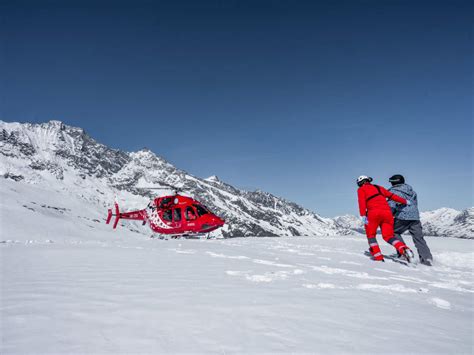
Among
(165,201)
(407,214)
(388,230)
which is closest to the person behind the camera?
(388,230)

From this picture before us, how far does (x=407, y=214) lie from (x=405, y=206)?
29cm

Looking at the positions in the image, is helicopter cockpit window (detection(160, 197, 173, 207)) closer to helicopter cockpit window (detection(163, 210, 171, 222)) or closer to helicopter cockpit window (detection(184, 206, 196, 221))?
helicopter cockpit window (detection(163, 210, 171, 222))

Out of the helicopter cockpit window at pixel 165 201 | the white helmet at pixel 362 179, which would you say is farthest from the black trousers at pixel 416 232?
the helicopter cockpit window at pixel 165 201

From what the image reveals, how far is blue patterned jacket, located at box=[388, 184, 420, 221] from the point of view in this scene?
Answer: 904 centimetres

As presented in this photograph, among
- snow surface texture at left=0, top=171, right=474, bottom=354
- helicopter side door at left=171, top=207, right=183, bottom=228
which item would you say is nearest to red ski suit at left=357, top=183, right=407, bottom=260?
snow surface texture at left=0, top=171, right=474, bottom=354

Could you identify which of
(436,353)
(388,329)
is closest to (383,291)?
(388,329)

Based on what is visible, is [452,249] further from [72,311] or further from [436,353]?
[72,311]

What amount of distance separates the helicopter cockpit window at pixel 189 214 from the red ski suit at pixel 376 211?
11.5 metres

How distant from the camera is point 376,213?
341 inches

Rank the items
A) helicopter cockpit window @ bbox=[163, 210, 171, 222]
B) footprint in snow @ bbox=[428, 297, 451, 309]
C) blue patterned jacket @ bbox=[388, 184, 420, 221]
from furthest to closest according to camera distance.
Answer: helicopter cockpit window @ bbox=[163, 210, 171, 222] < blue patterned jacket @ bbox=[388, 184, 420, 221] < footprint in snow @ bbox=[428, 297, 451, 309]

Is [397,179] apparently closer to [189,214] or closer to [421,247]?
[421,247]

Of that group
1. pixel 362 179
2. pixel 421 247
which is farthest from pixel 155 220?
pixel 421 247

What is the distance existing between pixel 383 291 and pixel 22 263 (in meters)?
6.05

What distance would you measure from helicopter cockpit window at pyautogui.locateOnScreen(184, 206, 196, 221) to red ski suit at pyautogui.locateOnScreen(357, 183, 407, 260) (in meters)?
11.5
